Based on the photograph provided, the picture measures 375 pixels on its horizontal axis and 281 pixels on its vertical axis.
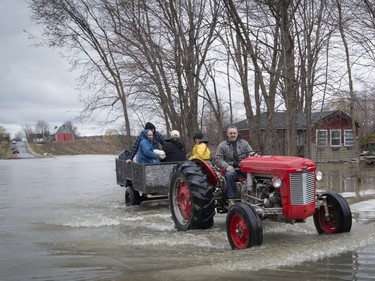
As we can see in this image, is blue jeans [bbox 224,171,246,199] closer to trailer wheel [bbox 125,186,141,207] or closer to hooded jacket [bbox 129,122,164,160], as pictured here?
hooded jacket [bbox 129,122,164,160]

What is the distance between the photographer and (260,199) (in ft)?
22.5

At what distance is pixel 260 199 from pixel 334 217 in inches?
45.6

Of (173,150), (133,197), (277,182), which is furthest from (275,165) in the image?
(133,197)

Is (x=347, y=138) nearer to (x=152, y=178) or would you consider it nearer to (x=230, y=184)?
(x=152, y=178)

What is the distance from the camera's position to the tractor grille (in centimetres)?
642

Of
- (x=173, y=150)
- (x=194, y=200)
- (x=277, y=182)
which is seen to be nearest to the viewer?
(x=277, y=182)

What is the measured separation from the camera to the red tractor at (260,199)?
638 centimetres

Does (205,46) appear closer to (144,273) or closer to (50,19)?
(50,19)

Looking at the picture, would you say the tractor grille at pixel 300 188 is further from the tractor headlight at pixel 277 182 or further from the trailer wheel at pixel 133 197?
the trailer wheel at pixel 133 197

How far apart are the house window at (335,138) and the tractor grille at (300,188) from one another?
1120 inches

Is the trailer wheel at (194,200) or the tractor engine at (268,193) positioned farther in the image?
the trailer wheel at (194,200)

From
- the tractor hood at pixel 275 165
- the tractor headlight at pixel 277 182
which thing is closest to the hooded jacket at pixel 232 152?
the tractor hood at pixel 275 165

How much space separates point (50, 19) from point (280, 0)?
1231cm

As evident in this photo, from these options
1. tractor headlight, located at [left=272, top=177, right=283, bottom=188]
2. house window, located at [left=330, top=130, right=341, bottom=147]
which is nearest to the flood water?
tractor headlight, located at [left=272, top=177, right=283, bottom=188]
